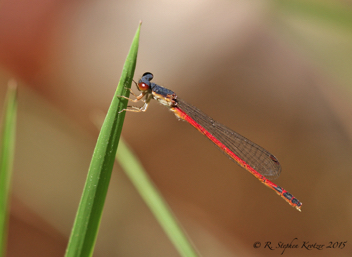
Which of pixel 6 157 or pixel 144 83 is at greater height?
pixel 144 83

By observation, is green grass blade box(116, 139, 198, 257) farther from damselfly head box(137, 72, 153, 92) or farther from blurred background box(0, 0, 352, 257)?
blurred background box(0, 0, 352, 257)

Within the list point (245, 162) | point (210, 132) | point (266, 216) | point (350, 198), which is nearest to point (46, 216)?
point (210, 132)

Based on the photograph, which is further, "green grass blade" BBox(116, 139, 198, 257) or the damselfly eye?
the damselfly eye

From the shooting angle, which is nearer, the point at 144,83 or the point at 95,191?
the point at 95,191

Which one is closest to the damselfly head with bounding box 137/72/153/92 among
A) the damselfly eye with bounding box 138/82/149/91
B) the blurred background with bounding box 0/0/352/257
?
the damselfly eye with bounding box 138/82/149/91

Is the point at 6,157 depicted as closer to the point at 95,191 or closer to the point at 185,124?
the point at 95,191

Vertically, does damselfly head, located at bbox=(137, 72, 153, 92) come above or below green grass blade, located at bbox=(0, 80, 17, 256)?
above

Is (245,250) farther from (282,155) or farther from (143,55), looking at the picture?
(143,55)

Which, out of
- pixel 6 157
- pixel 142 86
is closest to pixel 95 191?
pixel 6 157
